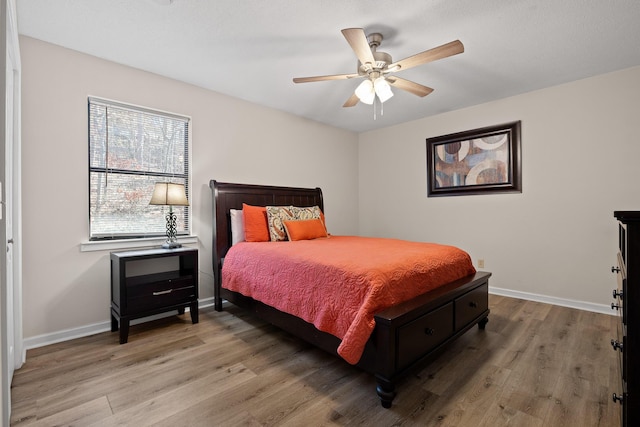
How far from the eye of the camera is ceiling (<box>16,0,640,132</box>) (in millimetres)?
2074

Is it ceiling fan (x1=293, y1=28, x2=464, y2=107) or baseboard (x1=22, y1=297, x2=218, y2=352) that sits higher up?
ceiling fan (x1=293, y1=28, x2=464, y2=107)

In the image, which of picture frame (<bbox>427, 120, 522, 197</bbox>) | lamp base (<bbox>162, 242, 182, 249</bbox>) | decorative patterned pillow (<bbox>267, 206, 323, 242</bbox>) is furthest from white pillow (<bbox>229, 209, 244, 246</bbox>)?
picture frame (<bbox>427, 120, 522, 197</bbox>)

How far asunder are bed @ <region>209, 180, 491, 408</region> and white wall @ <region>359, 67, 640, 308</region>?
1.38m

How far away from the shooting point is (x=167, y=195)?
2789mm

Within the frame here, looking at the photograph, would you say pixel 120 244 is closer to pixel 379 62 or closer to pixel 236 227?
pixel 236 227

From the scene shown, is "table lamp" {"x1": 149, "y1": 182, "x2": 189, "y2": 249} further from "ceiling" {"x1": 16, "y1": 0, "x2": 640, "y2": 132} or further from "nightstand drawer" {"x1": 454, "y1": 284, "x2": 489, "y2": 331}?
"nightstand drawer" {"x1": 454, "y1": 284, "x2": 489, "y2": 331}

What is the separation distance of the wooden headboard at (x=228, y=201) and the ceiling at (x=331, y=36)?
3.75 ft

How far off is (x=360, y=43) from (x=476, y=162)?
267 cm

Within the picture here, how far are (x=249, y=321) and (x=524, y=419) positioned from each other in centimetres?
223

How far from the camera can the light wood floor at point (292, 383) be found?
160 centimetres

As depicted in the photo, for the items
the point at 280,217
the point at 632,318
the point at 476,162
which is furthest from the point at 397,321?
the point at 476,162

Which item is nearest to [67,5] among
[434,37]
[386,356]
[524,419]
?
[434,37]

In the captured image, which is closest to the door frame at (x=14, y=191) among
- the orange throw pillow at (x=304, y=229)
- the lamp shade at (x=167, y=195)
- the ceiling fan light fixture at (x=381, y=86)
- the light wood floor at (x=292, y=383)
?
the light wood floor at (x=292, y=383)

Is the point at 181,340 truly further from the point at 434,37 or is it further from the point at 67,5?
the point at 434,37
